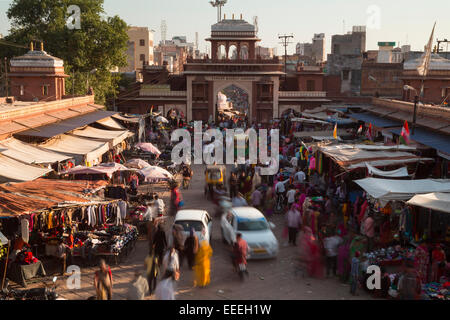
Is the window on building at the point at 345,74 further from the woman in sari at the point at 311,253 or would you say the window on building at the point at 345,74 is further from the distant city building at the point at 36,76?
the woman in sari at the point at 311,253

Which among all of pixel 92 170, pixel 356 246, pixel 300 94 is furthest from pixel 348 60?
pixel 356 246

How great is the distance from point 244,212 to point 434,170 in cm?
728

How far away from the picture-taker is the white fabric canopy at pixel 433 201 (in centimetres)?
1036

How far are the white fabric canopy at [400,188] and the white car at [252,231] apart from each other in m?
2.45

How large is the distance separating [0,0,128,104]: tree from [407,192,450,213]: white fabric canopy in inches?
1097

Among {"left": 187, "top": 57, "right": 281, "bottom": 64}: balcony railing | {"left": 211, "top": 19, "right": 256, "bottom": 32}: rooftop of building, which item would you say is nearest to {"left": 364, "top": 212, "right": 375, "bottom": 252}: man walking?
{"left": 187, "top": 57, "right": 281, "bottom": 64}: balcony railing

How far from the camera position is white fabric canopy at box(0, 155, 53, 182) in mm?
11602

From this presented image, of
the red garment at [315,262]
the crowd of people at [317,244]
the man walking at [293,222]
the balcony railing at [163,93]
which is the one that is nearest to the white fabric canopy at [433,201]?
the crowd of people at [317,244]

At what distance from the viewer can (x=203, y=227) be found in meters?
12.5

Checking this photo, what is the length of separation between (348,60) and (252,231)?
4311 centimetres

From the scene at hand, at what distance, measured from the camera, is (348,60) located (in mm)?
52531

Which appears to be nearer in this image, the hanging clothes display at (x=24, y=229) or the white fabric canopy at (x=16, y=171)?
the hanging clothes display at (x=24, y=229)

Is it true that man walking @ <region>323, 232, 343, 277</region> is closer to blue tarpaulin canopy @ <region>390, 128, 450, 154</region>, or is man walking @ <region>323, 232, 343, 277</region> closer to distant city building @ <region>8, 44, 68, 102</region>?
blue tarpaulin canopy @ <region>390, 128, 450, 154</region>
